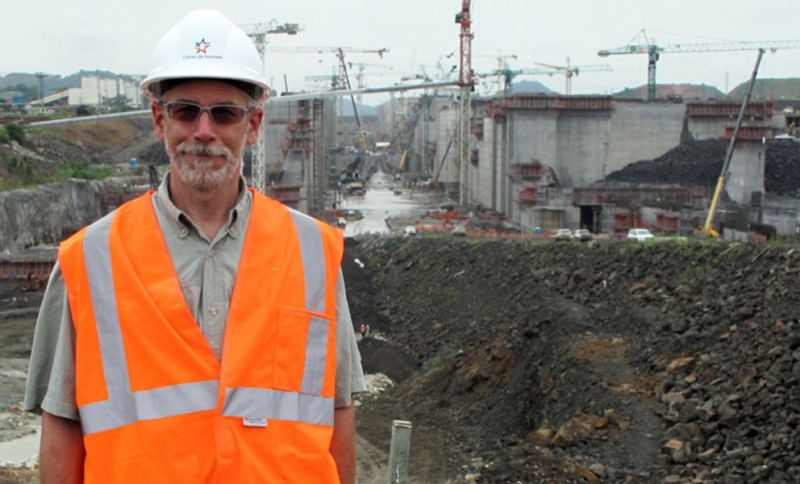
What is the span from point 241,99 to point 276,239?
1.27 feet

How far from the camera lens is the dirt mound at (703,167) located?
50531 mm

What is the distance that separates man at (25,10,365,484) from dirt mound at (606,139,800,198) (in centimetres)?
4966

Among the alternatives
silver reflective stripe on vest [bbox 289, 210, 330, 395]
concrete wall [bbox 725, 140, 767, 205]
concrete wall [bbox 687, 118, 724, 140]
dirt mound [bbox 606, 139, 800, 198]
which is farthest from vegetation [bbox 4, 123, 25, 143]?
silver reflective stripe on vest [bbox 289, 210, 330, 395]

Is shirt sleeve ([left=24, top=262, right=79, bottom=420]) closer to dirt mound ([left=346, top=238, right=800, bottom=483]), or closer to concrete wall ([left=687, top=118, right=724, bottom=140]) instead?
dirt mound ([left=346, top=238, right=800, bottom=483])

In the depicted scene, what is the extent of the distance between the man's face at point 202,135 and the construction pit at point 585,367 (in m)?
10.0

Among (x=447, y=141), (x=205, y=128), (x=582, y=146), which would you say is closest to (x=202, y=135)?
(x=205, y=128)

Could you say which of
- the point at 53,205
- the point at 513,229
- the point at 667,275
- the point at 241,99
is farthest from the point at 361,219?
the point at 241,99

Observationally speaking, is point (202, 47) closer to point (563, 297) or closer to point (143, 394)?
point (143, 394)

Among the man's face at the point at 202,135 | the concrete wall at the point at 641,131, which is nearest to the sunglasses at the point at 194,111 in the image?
the man's face at the point at 202,135

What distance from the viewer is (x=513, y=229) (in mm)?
46531

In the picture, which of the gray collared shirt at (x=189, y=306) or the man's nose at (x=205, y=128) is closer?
the gray collared shirt at (x=189, y=306)

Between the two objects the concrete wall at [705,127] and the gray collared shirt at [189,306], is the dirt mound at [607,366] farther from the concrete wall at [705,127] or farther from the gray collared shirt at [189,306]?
the concrete wall at [705,127]

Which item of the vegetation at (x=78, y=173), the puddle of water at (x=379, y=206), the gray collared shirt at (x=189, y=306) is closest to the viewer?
the gray collared shirt at (x=189, y=306)

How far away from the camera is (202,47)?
8.58ft
